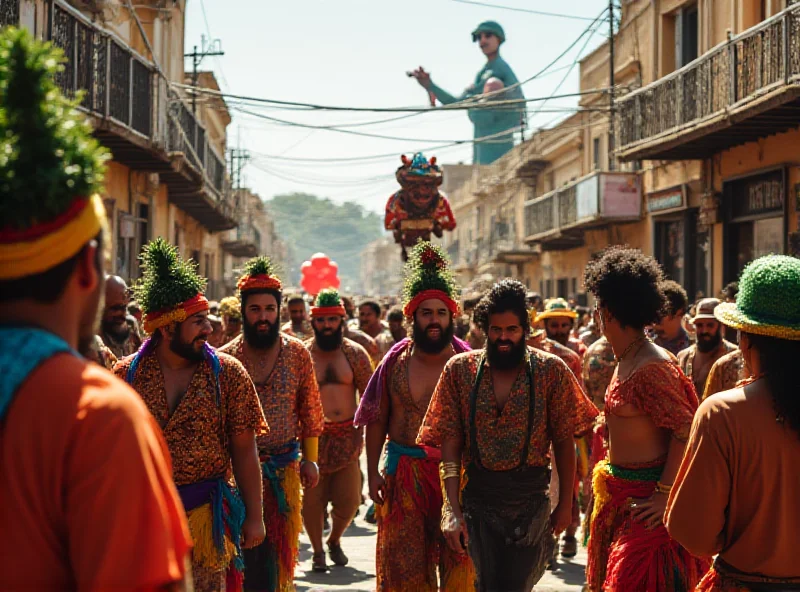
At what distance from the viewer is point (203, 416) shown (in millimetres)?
5379

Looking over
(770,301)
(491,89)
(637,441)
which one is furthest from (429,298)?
(491,89)

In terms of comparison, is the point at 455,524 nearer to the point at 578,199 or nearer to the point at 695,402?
the point at 695,402

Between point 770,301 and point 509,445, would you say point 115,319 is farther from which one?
point 770,301

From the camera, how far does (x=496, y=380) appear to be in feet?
19.7

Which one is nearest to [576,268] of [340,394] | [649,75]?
[649,75]

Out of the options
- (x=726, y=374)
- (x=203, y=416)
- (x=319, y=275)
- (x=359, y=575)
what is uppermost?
(x=319, y=275)

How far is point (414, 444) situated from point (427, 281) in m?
1.09

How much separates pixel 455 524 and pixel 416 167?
762cm

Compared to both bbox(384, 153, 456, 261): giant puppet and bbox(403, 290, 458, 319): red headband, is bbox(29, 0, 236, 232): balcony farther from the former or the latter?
bbox(403, 290, 458, 319): red headband

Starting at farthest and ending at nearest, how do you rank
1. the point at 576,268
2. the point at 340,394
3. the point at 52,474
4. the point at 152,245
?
the point at 576,268
the point at 340,394
the point at 152,245
the point at 52,474

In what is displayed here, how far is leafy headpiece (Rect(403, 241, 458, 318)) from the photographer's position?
7.38 meters

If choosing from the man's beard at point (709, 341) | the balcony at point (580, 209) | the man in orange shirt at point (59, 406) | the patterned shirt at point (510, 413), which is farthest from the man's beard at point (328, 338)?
the balcony at point (580, 209)

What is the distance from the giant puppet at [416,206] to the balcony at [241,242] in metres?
34.2

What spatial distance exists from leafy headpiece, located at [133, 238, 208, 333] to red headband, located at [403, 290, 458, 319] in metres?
1.92
